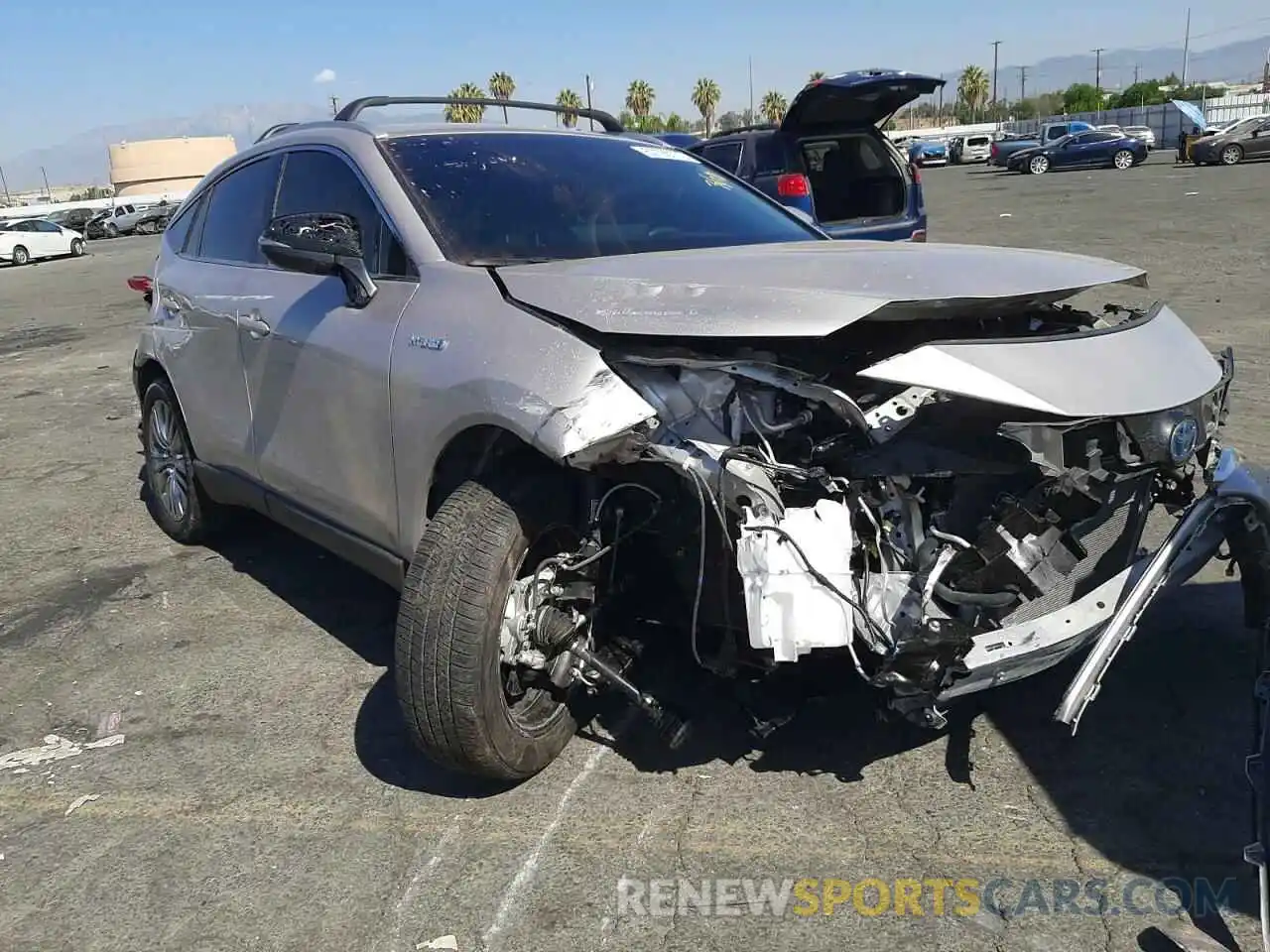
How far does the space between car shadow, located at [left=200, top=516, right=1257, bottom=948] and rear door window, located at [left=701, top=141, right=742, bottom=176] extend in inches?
290

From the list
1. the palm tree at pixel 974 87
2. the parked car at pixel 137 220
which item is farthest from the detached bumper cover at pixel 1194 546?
the palm tree at pixel 974 87

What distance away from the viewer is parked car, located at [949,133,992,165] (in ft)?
157

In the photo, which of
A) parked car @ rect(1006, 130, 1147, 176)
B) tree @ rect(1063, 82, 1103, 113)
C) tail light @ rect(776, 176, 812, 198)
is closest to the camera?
tail light @ rect(776, 176, 812, 198)

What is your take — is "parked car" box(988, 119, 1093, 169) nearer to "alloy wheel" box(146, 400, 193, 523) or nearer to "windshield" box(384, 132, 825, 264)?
"windshield" box(384, 132, 825, 264)

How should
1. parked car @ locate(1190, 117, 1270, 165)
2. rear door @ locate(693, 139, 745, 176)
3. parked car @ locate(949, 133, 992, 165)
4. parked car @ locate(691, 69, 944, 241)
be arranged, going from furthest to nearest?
1. parked car @ locate(949, 133, 992, 165)
2. parked car @ locate(1190, 117, 1270, 165)
3. rear door @ locate(693, 139, 745, 176)
4. parked car @ locate(691, 69, 944, 241)

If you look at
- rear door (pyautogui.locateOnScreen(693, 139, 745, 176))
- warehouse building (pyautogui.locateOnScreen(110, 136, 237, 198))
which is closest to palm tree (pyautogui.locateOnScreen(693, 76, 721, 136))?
warehouse building (pyautogui.locateOnScreen(110, 136, 237, 198))

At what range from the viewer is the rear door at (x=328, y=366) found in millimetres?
3320

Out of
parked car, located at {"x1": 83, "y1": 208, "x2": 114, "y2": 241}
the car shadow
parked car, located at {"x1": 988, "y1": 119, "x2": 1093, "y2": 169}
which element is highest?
parked car, located at {"x1": 988, "y1": 119, "x2": 1093, "y2": 169}

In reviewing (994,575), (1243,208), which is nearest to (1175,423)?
(994,575)

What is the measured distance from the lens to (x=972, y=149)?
48562 mm

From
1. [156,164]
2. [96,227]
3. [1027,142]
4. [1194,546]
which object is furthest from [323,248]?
[156,164]

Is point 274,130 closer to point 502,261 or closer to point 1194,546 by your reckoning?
point 502,261

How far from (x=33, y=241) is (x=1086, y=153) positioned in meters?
33.4

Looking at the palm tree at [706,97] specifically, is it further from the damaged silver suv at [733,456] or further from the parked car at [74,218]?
the damaged silver suv at [733,456]
